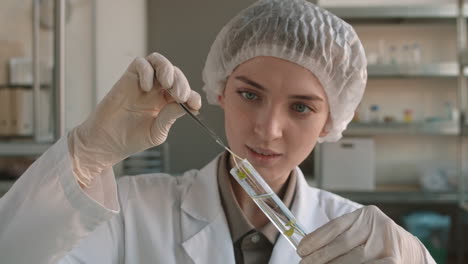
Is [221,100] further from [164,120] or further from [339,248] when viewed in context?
[339,248]

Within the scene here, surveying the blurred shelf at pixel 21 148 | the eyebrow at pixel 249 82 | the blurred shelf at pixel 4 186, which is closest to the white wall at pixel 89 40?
the blurred shelf at pixel 21 148

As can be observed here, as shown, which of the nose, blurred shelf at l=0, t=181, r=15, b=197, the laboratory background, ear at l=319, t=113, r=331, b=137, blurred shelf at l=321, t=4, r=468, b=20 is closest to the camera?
the nose

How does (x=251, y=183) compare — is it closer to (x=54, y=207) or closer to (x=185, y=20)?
(x=54, y=207)

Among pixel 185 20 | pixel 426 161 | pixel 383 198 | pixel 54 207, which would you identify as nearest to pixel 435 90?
pixel 426 161

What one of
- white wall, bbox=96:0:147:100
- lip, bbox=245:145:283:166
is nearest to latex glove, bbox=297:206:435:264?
lip, bbox=245:145:283:166

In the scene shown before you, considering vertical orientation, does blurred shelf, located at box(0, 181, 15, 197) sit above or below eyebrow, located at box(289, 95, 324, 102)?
below

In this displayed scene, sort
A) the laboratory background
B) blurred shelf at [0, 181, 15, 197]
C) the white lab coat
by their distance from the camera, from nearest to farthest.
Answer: the white lab coat < the laboratory background < blurred shelf at [0, 181, 15, 197]

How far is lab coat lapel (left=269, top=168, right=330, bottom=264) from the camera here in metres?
0.96

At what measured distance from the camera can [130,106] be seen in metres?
0.79

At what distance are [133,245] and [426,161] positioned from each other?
102 inches

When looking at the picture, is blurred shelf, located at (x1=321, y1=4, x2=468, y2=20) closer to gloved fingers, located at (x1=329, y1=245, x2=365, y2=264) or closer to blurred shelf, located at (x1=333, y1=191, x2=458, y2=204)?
blurred shelf, located at (x1=333, y1=191, x2=458, y2=204)

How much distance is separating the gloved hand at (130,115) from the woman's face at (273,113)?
16cm

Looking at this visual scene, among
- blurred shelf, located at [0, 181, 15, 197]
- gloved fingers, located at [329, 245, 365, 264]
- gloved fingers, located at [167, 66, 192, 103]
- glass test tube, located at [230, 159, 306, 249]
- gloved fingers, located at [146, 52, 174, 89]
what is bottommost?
blurred shelf, located at [0, 181, 15, 197]

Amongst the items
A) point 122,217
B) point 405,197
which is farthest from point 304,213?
point 405,197
